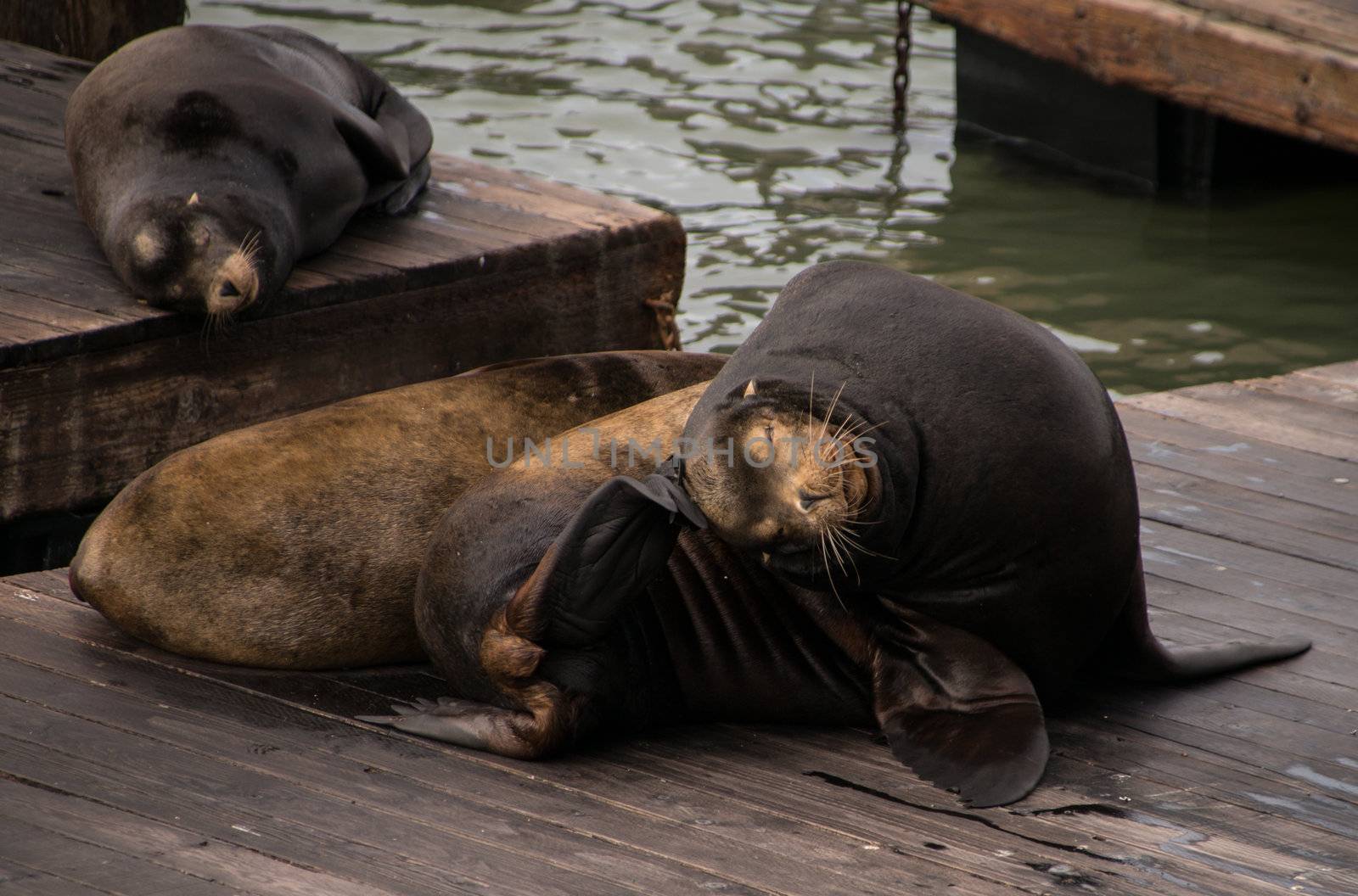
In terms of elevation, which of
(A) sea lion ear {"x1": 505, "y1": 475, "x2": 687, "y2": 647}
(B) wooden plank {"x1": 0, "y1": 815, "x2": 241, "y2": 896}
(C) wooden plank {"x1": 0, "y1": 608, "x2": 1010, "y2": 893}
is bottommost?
(C) wooden plank {"x1": 0, "y1": 608, "x2": 1010, "y2": 893}

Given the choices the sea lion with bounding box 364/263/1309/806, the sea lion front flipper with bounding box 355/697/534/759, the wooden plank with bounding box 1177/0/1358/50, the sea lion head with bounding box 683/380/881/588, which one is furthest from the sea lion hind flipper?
the wooden plank with bounding box 1177/0/1358/50

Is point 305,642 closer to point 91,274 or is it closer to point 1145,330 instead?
point 91,274

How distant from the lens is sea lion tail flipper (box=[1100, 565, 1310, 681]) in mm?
3598

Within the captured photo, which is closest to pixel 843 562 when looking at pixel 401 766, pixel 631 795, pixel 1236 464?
pixel 631 795

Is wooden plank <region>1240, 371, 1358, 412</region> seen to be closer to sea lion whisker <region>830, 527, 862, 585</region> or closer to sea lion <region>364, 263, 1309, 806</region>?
sea lion <region>364, 263, 1309, 806</region>

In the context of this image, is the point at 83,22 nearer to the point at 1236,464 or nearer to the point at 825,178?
the point at 825,178

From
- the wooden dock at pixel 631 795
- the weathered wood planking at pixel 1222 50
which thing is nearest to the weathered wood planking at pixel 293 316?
the wooden dock at pixel 631 795

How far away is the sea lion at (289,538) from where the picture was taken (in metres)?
3.84

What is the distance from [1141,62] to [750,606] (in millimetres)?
6602

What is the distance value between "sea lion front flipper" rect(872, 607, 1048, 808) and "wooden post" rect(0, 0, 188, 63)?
5.26 metres

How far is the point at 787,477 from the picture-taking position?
312 cm

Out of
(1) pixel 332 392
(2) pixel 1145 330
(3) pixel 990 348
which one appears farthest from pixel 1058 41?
(3) pixel 990 348

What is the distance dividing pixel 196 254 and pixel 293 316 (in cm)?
37

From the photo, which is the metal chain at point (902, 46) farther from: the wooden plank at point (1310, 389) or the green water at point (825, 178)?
the wooden plank at point (1310, 389)
